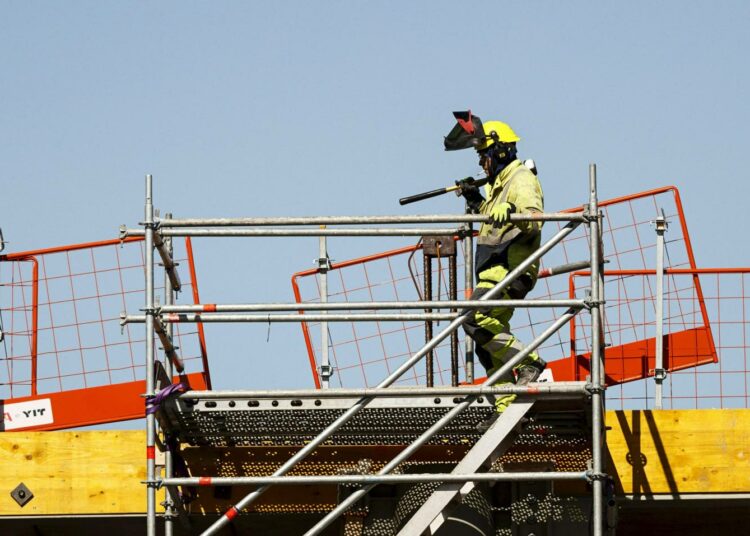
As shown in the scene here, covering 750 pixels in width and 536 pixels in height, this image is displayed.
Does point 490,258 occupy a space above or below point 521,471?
above

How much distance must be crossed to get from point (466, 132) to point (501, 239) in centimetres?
99

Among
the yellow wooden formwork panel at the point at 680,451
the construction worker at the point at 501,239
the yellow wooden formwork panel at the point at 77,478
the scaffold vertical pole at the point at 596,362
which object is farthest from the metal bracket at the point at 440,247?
the yellow wooden formwork panel at the point at 77,478

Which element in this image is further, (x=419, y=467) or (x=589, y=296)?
(x=419, y=467)

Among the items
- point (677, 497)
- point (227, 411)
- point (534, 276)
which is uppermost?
point (534, 276)

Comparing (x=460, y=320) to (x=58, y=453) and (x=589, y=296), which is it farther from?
(x=58, y=453)

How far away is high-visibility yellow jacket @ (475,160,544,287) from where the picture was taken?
12.0 metres

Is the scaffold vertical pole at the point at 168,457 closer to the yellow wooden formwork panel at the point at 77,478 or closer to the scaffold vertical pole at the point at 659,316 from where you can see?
the yellow wooden formwork panel at the point at 77,478

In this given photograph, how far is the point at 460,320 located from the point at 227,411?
1.69 m

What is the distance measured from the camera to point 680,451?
492 inches

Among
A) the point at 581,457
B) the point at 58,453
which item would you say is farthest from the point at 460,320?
the point at 58,453

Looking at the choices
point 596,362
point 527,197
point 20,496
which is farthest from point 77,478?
point 596,362

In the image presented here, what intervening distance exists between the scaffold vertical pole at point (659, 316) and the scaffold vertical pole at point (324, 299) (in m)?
2.70

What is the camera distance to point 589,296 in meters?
11.4

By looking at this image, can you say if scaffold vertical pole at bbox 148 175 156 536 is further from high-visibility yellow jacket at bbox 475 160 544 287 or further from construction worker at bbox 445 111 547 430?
high-visibility yellow jacket at bbox 475 160 544 287
